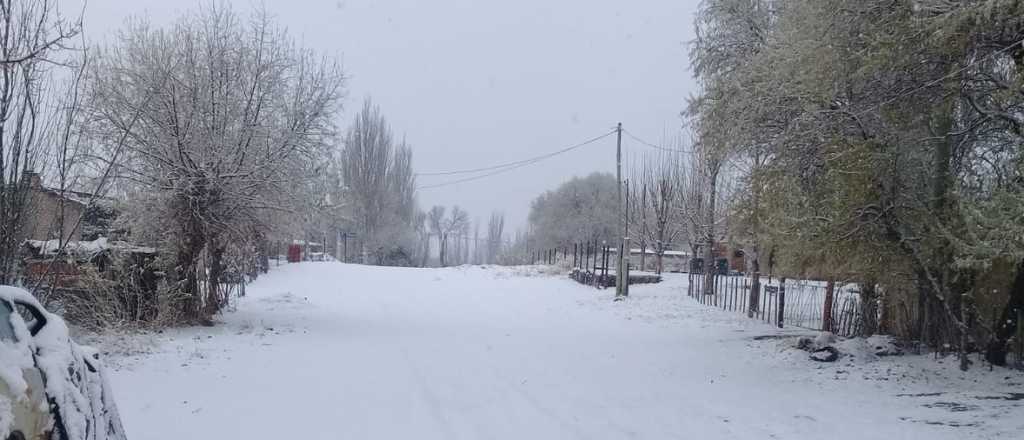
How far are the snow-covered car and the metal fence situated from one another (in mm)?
11104

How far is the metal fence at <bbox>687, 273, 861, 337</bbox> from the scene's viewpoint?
13.2m

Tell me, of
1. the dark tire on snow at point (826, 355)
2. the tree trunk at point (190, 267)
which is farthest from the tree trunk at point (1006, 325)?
the tree trunk at point (190, 267)

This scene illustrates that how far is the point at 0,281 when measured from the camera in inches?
280

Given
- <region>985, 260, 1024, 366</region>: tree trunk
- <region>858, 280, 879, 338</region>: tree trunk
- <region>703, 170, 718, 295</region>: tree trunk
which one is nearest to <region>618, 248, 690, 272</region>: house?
<region>703, 170, 718, 295</region>: tree trunk

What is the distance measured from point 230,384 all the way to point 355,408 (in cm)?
196

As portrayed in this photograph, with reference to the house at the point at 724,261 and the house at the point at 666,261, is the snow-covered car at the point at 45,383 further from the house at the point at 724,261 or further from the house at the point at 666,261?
the house at the point at 666,261

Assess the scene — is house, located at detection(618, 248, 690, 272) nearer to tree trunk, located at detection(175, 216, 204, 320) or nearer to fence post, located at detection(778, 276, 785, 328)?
fence post, located at detection(778, 276, 785, 328)

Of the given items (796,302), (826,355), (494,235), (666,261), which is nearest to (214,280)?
(826,355)

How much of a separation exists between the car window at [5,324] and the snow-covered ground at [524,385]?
376cm

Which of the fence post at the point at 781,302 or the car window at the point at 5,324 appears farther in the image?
the fence post at the point at 781,302

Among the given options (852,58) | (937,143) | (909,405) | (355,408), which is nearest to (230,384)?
(355,408)

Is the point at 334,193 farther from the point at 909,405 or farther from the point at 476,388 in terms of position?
the point at 909,405

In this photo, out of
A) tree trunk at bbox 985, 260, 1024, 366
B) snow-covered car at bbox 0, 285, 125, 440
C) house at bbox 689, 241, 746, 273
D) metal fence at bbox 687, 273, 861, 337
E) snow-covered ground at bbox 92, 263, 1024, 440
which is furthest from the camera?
house at bbox 689, 241, 746, 273

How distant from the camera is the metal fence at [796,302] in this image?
13.2 m
